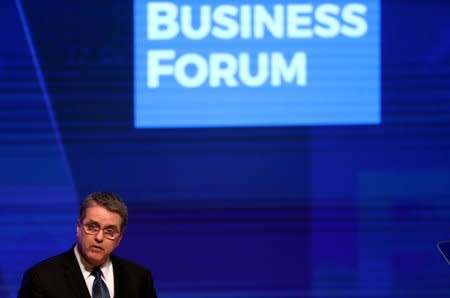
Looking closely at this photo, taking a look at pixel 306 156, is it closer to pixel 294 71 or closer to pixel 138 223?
pixel 294 71

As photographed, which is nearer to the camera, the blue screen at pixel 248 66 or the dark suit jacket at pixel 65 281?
the dark suit jacket at pixel 65 281

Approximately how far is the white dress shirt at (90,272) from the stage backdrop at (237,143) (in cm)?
157

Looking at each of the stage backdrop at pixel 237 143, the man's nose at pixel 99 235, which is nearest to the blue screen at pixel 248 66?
the stage backdrop at pixel 237 143

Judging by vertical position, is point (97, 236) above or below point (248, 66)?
below

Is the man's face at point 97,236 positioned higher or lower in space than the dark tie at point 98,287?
higher

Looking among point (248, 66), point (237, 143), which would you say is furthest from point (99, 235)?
point (248, 66)

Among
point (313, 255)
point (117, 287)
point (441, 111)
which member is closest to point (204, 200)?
point (313, 255)

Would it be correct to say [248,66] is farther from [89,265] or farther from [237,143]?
[89,265]

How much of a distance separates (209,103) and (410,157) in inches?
43.1

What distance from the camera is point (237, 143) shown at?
4.24 meters

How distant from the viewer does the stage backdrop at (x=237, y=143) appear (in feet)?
13.8

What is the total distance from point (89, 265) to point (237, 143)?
1.75 meters

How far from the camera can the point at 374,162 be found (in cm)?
421

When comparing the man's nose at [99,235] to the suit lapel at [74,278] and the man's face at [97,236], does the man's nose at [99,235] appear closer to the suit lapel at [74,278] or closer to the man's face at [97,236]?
the man's face at [97,236]
